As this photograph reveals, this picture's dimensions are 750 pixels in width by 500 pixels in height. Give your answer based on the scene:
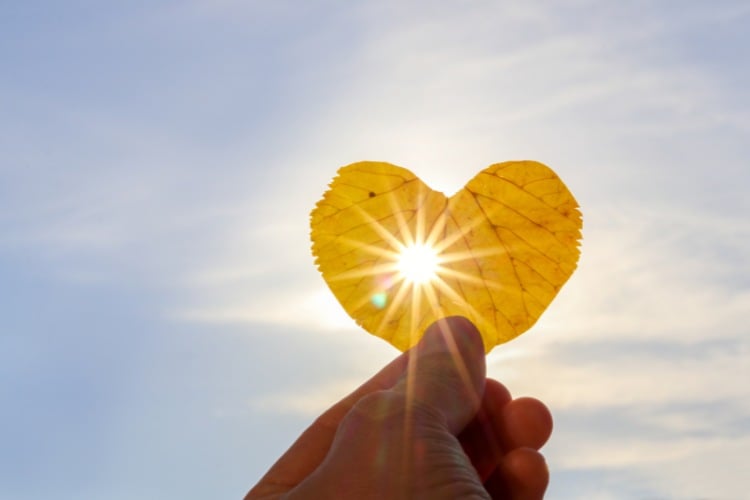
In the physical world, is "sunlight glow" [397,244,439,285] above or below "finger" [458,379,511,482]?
above

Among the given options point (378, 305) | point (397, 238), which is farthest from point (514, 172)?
point (378, 305)

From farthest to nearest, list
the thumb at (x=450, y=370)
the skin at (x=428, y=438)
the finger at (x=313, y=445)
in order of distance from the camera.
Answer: the finger at (x=313, y=445) → the thumb at (x=450, y=370) → the skin at (x=428, y=438)

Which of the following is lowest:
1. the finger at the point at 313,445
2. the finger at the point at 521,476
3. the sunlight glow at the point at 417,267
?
the finger at the point at 521,476

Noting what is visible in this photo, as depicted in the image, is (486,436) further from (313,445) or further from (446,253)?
(446,253)

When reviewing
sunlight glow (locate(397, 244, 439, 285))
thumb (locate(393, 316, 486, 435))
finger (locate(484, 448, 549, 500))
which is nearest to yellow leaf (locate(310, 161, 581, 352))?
sunlight glow (locate(397, 244, 439, 285))

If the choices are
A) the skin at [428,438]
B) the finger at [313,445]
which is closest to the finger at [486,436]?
the skin at [428,438]

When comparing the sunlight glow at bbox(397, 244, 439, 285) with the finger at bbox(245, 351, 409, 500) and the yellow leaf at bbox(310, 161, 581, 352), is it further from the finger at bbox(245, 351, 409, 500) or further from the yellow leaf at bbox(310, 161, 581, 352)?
the finger at bbox(245, 351, 409, 500)

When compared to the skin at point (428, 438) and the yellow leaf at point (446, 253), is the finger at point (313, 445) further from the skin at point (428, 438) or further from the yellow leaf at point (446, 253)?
the yellow leaf at point (446, 253)
